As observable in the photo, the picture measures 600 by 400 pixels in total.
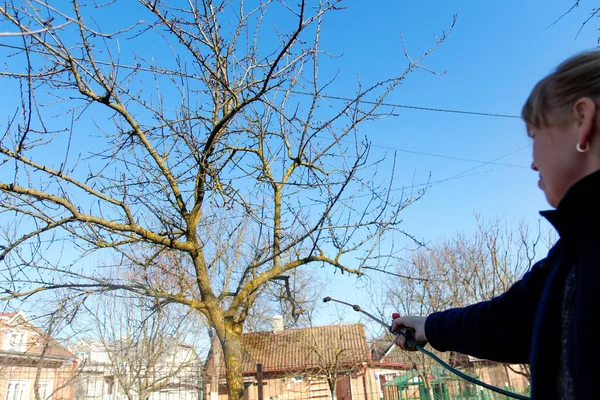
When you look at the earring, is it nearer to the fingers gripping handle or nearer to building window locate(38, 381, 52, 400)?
the fingers gripping handle

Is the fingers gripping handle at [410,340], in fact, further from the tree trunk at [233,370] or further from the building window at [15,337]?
the building window at [15,337]

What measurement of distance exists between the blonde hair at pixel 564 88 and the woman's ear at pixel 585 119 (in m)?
0.02

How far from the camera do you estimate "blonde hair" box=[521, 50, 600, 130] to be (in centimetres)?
84

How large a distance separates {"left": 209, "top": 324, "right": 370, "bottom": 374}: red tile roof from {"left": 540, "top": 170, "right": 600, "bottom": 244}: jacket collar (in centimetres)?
1474

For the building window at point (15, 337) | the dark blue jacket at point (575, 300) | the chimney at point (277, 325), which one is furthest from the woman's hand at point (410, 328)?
the chimney at point (277, 325)

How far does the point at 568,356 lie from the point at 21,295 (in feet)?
15.1

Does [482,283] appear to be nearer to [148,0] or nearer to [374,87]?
[374,87]

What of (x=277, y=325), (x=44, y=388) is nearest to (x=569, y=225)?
(x=44, y=388)

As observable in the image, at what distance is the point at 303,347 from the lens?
17.1 m

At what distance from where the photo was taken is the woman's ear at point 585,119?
79 centimetres

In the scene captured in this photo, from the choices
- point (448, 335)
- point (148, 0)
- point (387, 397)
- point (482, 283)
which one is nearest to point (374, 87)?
point (148, 0)

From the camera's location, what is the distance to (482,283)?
38.9 feet

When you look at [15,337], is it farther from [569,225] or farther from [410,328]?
[569,225]

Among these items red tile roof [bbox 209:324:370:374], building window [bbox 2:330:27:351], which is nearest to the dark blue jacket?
building window [bbox 2:330:27:351]
